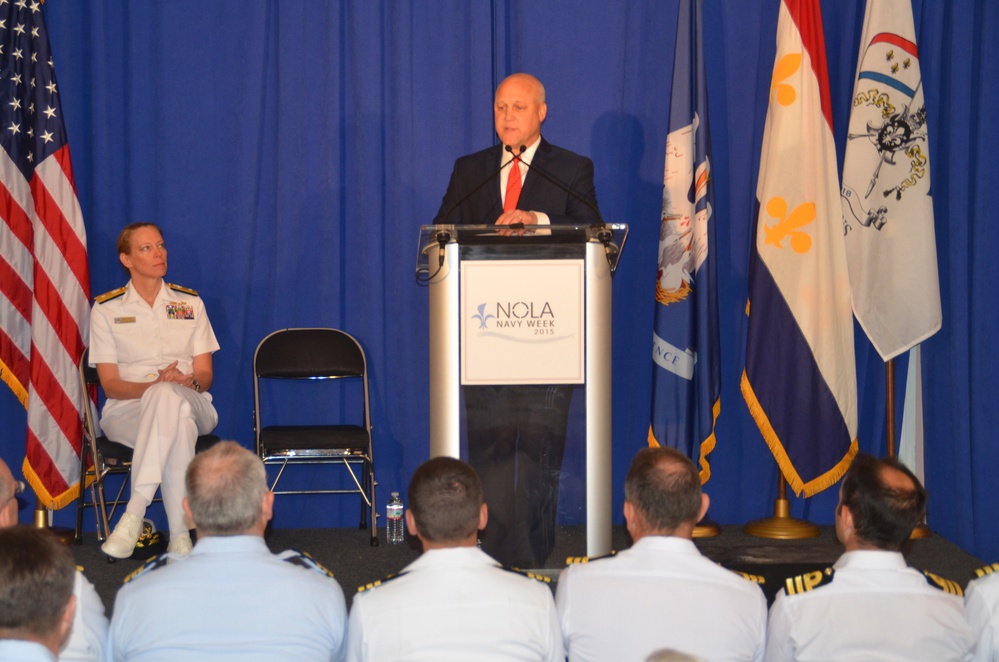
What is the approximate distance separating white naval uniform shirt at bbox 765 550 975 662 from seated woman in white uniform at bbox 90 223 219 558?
316 centimetres

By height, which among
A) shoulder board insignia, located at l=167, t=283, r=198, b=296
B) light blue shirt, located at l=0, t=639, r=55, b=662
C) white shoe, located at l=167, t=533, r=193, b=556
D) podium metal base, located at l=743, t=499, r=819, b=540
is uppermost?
shoulder board insignia, located at l=167, t=283, r=198, b=296

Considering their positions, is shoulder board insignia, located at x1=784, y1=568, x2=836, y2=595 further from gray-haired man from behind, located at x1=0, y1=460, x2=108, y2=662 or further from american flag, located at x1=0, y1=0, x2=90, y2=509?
american flag, located at x1=0, y1=0, x2=90, y2=509

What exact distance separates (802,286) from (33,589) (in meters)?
4.39

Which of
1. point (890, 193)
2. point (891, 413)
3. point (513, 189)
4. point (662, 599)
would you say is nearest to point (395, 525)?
point (513, 189)

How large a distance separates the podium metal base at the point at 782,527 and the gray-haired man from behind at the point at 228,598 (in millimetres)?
3709

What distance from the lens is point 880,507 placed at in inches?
96.0

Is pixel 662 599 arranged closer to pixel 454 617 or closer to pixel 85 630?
pixel 454 617

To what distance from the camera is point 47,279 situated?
214 inches

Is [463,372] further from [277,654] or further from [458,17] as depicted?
[458,17]

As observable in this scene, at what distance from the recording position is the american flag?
5.38m

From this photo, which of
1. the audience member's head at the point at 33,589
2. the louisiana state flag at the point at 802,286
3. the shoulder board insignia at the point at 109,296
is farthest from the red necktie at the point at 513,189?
the audience member's head at the point at 33,589

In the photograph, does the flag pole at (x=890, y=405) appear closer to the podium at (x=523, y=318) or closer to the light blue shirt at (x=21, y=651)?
the podium at (x=523, y=318)

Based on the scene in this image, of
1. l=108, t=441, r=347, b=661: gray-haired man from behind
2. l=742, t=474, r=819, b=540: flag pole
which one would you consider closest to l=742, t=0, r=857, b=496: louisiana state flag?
l=742, t=474, r=819, b=540: flag pole

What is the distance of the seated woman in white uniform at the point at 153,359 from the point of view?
4.81 m
